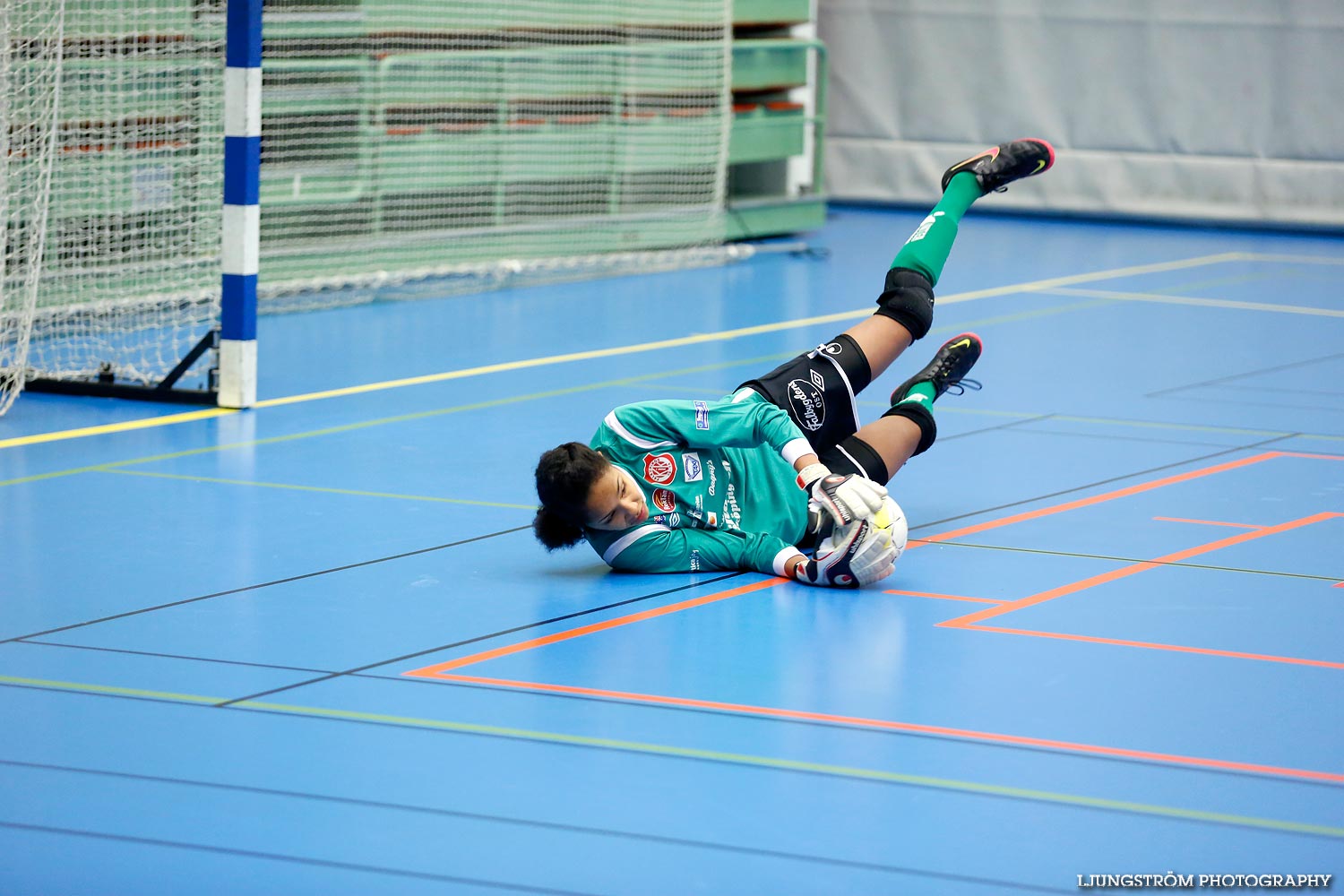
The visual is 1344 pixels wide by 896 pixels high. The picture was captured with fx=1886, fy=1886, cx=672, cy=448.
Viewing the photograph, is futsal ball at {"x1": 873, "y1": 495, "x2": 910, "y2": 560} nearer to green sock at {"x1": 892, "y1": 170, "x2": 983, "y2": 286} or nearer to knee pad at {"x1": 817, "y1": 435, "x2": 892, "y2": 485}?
knee pad at {"x1": 817, "y1": 435, "x2": 892, "y2": 485}

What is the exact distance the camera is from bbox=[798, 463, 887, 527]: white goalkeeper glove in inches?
217

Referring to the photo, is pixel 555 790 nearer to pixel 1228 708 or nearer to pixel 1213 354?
pixel 1228 708

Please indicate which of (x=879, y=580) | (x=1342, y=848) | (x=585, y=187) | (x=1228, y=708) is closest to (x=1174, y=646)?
(x=1228, y=708)

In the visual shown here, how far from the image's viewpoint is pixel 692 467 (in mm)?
5934

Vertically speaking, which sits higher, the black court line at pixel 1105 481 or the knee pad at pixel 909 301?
the knee pad at pixel 909 301

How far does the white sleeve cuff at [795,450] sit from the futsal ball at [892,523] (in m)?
0.28

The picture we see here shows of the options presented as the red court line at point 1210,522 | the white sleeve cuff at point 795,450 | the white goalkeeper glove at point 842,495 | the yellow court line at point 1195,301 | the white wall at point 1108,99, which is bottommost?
the red court line at point 1210,522

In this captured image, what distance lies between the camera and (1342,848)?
12.6 feet

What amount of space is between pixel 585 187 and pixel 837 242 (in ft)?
9.40

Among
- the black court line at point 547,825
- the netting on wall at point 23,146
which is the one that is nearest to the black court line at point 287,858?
the black court line at point 547,825

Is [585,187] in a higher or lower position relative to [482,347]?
higher

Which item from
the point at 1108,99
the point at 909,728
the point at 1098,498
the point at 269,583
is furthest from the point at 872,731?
the point at 1108,99

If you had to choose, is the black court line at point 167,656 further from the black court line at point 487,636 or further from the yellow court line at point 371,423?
the yellow court line at point 371,423

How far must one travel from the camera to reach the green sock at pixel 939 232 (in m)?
7.26
